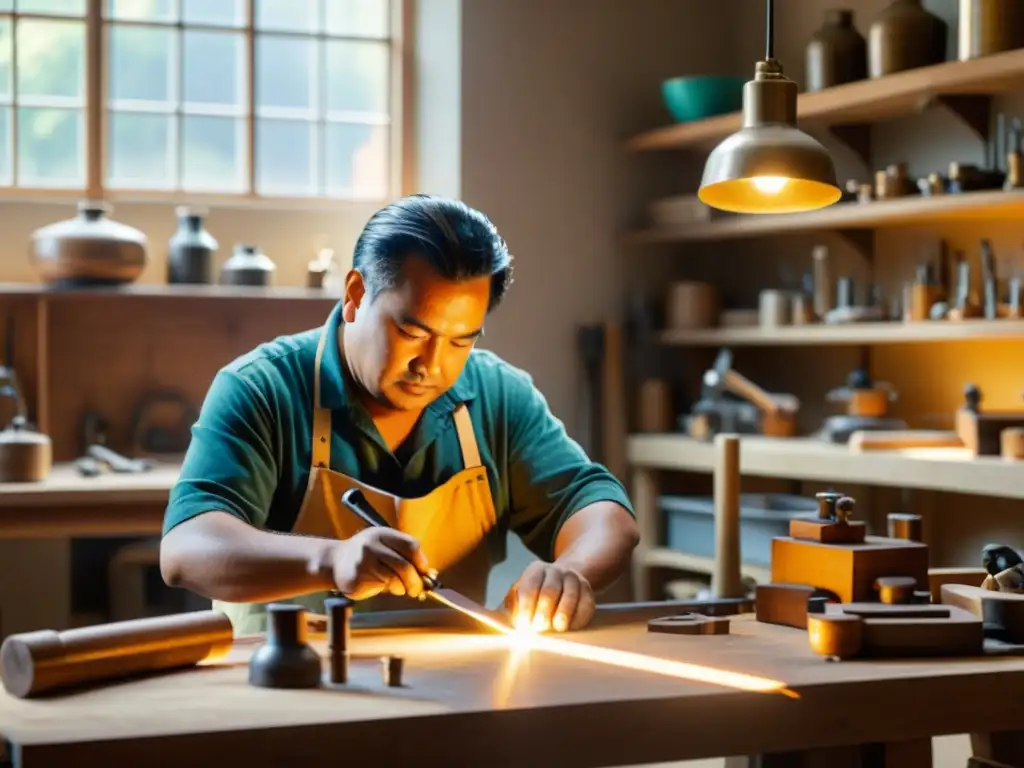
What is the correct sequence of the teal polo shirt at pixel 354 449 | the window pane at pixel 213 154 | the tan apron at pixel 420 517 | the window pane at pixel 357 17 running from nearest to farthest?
the teal polo shirt at pixel 354 449
the tan apron at pixel 420 517
the window pane at pixel 213 154
the window pane at pixel 357 17

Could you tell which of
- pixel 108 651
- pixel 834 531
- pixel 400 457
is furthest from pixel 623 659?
pixel 400 457

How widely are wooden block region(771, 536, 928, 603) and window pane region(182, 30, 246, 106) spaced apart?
376cm

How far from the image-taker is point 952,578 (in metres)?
2.78

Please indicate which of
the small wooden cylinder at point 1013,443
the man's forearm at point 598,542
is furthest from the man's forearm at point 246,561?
the small wooden cylinder at point 1013,443

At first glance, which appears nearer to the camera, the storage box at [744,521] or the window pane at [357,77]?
the storage box at [744,521]

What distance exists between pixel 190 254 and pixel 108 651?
3.51 meters

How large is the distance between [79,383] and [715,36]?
2.94 m

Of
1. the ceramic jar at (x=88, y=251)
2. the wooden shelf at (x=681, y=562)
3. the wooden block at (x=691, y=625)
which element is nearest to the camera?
the wooden block at (x=691, y=625)

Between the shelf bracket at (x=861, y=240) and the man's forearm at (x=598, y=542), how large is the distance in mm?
2527

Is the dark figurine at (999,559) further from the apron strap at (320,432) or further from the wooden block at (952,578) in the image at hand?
the apron strap at (320,432)

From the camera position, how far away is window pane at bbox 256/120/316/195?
5746 millimetres

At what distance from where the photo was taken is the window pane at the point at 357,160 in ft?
19.2

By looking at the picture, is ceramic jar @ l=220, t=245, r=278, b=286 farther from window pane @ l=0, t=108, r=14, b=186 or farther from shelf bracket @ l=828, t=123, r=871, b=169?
shelf bracket @ l=828, t=123, r=871, b=169

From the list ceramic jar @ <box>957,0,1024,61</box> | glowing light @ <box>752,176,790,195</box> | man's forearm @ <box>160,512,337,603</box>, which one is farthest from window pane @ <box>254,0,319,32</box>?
man's forearm @ <box>160,512,337,603</box>
